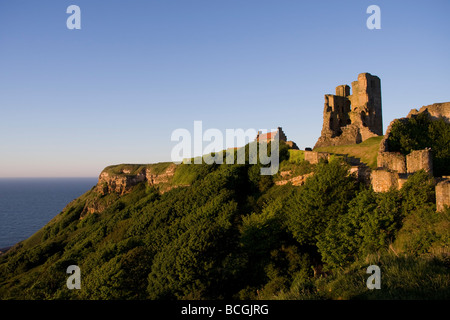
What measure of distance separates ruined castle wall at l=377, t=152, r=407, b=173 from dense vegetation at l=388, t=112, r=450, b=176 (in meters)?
2.97

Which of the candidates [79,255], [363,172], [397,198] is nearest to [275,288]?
[397,198]

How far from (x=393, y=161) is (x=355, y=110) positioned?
64.9 ft

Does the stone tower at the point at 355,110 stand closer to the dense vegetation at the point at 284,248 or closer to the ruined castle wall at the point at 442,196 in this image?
the dense vegetation at the point at 284,248

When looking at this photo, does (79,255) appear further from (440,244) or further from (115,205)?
(440,244)

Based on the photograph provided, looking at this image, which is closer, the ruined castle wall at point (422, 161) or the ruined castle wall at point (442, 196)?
the ruined castle wall at point (442, 196)

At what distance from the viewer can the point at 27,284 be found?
29109mm

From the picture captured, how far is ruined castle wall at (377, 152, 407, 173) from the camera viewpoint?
66.1 feet

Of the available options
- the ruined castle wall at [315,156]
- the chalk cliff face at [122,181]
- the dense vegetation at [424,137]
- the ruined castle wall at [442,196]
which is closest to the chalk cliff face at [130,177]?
the chalk cliff face at [122,181]

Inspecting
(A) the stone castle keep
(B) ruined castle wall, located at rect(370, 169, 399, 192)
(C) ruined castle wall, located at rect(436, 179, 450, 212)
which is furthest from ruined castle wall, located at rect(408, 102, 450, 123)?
(C) ruined castle wall, located at rect(436, 179, 450, 212)

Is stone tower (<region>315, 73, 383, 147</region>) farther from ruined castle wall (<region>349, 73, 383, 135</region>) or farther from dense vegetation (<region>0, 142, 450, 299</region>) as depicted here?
dense vegetation (<region>0, 142, 450, 299</region>)

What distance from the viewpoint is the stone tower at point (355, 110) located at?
124 feet

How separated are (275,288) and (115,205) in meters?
39.5

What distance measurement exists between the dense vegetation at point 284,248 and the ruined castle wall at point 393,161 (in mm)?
2585

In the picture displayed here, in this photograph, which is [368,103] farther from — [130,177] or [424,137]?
[130,177]
